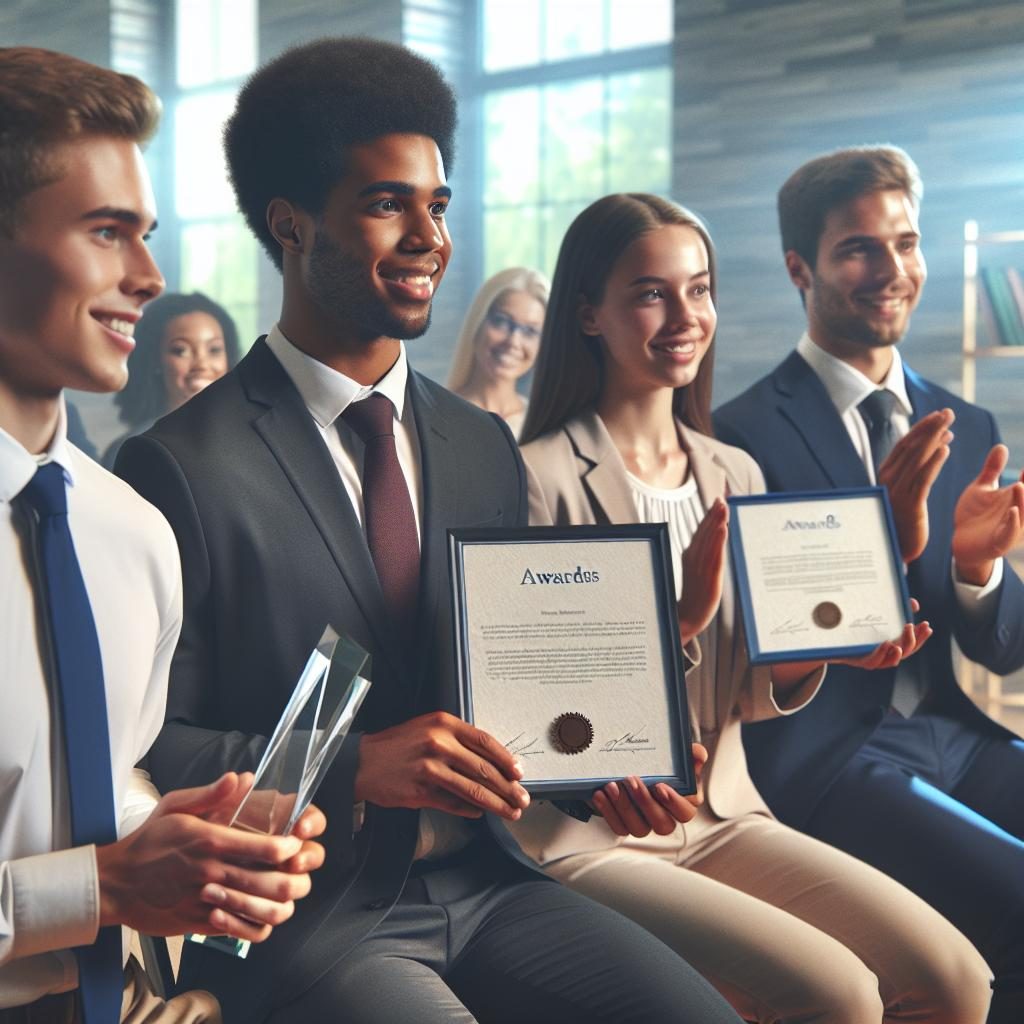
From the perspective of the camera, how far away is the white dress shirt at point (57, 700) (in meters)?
1.25

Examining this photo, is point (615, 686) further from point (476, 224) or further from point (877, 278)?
point (476, 224)

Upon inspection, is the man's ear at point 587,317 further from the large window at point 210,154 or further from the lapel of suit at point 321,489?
the large window at point 210,154

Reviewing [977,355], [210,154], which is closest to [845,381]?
[977,355]

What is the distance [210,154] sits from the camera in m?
9.34

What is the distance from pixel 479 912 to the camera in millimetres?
1778

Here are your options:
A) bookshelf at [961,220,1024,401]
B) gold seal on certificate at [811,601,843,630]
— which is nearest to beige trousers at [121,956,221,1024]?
gold seal on certificate at [811,601,843,630]

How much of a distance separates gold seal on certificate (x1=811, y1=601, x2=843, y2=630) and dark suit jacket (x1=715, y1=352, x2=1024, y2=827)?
0.29 metres

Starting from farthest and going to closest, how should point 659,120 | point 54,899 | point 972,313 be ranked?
point 659,120 < point 972,313 < point 54,899

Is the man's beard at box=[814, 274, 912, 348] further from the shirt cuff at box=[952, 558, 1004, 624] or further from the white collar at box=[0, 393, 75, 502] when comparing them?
the white collar at box=[0, 393, 75, 502]

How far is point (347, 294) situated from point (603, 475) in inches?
24.0

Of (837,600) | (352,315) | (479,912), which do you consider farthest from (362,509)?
(837,600)

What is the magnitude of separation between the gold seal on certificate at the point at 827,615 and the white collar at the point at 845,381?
556mm
